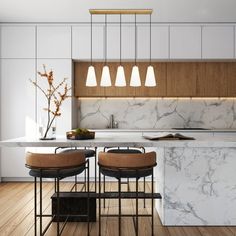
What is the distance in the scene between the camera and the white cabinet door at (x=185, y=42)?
16.4ft

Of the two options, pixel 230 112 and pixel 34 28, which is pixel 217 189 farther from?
pixel 34 28

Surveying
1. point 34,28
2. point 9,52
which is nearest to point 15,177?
point 9,52

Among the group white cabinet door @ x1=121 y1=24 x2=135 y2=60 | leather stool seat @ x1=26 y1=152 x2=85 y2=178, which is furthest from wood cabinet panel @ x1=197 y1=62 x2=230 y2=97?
leather stool seat @ x1=26 y1=152 x2=85 y2=178

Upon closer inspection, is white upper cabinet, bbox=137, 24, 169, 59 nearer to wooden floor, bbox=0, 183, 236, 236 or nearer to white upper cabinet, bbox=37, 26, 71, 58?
white upper cabinet, bbox=37, 26, 71, 58

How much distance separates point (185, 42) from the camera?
501 centimetres

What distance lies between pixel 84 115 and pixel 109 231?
299 cm

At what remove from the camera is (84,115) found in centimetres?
562

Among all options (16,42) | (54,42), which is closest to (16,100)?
(16,42)

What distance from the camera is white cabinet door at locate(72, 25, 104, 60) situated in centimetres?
501

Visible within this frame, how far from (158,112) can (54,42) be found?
7.38 feet

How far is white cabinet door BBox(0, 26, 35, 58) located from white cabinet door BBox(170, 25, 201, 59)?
2.35 meters

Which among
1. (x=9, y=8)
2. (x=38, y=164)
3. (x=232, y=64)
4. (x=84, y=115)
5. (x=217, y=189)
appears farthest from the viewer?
(x=84, y=115)

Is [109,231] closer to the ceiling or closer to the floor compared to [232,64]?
closer to the floor

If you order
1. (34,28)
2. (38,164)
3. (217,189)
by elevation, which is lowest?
(217,189)
